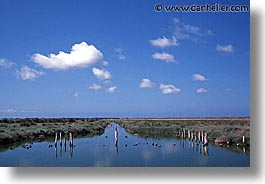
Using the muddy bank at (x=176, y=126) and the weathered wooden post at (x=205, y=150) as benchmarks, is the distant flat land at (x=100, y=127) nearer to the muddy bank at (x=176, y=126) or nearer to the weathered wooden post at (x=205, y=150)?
the muddy bank at (x=176, y=126)

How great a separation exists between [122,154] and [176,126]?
0.62 metres

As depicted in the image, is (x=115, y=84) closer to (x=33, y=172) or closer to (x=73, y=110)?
(x=73, y=110)

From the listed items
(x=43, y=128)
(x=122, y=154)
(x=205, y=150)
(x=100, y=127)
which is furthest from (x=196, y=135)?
(x=43, y=128)

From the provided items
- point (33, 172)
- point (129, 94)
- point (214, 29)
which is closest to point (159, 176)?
point (129, 94)

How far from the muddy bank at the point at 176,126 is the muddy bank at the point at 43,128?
27cm

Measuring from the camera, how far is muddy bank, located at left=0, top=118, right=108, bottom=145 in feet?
14.9

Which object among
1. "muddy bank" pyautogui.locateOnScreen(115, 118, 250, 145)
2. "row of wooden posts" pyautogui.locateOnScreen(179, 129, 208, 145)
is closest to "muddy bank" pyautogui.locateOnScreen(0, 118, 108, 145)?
"muddy bank" pyautogui.locateOnScreen(115, 118, 250, 145)

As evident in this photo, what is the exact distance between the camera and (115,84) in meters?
4.57

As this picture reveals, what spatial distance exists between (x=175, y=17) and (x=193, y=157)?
1.34m

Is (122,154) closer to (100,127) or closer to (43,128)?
(100,127)

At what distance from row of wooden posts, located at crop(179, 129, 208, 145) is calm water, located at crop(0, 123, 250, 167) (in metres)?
0.06

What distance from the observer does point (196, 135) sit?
4.66 metres

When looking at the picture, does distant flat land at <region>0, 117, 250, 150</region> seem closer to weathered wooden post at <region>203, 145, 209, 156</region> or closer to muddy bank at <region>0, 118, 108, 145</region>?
muddy bank at <region>0, 118, 108, 145</region>

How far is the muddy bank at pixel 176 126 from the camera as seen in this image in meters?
4.56
